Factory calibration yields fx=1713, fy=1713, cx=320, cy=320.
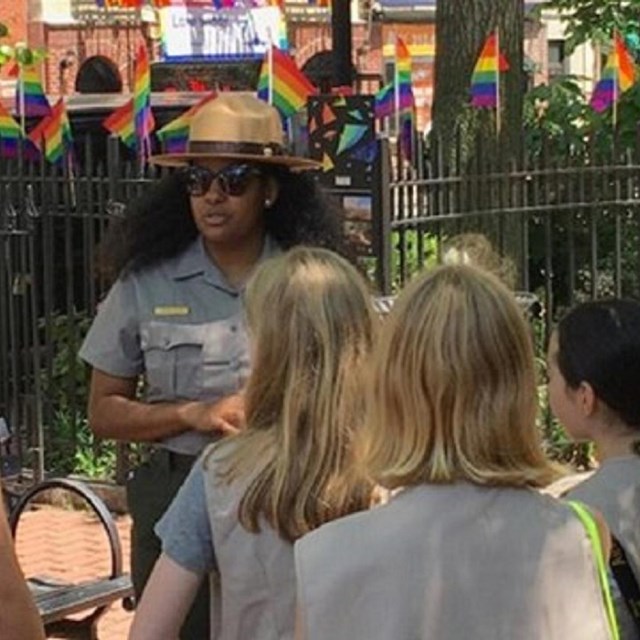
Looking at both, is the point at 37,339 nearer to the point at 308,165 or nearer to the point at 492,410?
the point at 308,165

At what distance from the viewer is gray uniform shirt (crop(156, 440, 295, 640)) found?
274 centimetres

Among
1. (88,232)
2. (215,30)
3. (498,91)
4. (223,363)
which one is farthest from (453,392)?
(215,30)

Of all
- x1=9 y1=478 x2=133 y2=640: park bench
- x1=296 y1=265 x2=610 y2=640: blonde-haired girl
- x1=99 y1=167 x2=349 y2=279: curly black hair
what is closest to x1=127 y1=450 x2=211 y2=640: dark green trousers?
x1=99 y1=167 x2=349 y2=279: curly black hair

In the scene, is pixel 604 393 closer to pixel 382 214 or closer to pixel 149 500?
pixel 149 500

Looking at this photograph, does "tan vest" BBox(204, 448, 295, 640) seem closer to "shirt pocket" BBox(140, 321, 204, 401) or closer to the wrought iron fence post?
"shirt pocket" BBox(140, 321, 204, 401)

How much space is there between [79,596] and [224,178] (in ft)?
4.65

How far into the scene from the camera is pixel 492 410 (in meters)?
2.37

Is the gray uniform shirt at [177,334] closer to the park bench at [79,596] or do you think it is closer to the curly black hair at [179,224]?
Result: the curly black hair at [179,224]

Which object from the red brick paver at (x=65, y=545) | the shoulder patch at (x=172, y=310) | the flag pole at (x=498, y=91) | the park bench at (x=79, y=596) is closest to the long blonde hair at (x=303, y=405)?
the shoulder patch at (x=172, y=310)

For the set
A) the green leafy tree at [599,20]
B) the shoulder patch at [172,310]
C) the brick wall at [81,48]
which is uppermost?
the brick wall at [81,48]

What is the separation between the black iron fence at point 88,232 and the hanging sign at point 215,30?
20.1 m

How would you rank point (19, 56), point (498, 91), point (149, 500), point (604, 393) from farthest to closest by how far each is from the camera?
point (498, 91) < point (19, 56) < point (149, 500) < point (604, 393)

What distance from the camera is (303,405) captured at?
9.00ft

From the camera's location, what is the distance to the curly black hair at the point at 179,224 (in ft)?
12.9
